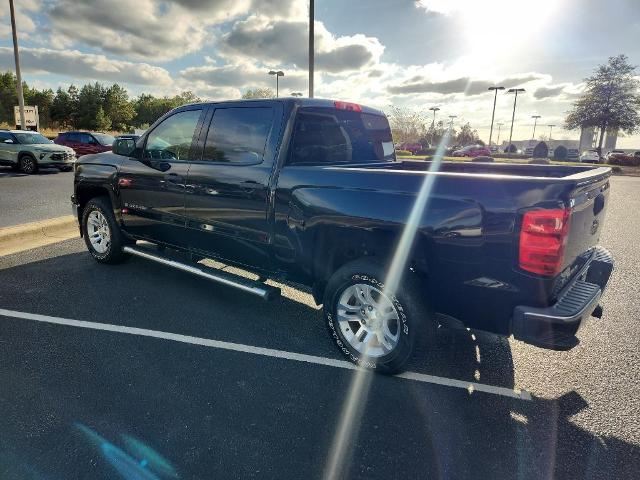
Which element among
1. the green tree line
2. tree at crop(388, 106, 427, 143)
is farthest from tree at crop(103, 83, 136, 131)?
tree at crop(388, 106, 427, 143)

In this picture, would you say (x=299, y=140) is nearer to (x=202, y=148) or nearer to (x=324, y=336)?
(x=202, y=148)

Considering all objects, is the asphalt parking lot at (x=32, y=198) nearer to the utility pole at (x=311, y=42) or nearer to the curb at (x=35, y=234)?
the curb at (x=35, y=234)

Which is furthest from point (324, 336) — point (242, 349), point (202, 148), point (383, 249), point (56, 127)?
point (56, 127)

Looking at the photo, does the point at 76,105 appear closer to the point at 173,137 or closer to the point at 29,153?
the point at 29,153

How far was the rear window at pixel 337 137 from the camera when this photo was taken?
12.3 ft

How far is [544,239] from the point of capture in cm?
248

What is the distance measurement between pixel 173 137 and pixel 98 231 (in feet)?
6.46

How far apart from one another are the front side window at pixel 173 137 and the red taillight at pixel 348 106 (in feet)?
4.66

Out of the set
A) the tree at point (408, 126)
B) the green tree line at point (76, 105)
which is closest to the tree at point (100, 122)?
the green tree line at point (76, 105)

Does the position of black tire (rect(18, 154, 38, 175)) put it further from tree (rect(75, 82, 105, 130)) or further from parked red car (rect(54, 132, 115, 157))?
tree (rect(75, 82, 105, 130))

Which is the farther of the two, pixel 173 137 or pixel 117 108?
pixel 117 108

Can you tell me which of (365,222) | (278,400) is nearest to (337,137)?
(365,222)

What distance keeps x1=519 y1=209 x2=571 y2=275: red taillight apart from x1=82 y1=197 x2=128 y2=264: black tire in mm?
4660

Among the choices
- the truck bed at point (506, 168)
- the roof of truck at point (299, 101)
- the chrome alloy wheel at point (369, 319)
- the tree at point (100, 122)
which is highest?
the tree at point (100, 122)
